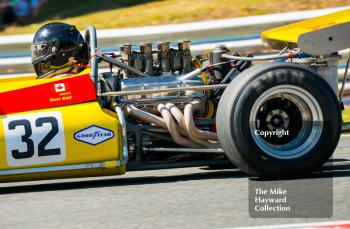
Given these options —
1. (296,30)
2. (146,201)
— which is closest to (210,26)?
(296,30)

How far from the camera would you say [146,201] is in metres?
5.43

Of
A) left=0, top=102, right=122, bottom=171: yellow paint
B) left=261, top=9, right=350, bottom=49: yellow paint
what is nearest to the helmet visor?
left=0, top=102, right=122, bottom=171: yellow paint

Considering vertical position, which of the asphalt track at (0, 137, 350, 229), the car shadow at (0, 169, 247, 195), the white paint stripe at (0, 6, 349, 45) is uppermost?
the white paint stripe at (0, 6, 349, 45)

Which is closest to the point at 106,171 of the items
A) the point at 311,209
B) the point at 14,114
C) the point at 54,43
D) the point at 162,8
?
the point at 14,114

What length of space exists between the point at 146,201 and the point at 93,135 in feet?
2.74

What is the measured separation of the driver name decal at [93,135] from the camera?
6.01 metres

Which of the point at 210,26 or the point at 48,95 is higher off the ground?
the point at 210,26

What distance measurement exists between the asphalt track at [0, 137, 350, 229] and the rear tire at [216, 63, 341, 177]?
0.65 ft

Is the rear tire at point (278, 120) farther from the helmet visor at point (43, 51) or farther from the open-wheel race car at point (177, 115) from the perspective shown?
the helmet visor at point (43, 51)

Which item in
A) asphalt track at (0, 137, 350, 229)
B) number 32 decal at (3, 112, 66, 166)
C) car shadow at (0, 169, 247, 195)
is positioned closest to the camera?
asphalt track at (0, 137, 350, 229)

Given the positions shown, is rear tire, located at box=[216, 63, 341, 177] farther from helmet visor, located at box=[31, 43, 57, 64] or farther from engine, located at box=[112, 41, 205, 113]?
helmet visor, located at box=[31, 43, 57, 64]

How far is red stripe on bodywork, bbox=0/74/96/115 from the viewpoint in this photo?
6.09 metres

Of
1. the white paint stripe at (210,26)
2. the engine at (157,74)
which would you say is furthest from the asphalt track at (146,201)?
the white paint stripe at (210,26)

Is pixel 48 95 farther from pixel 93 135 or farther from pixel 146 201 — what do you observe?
pixel 146 201
